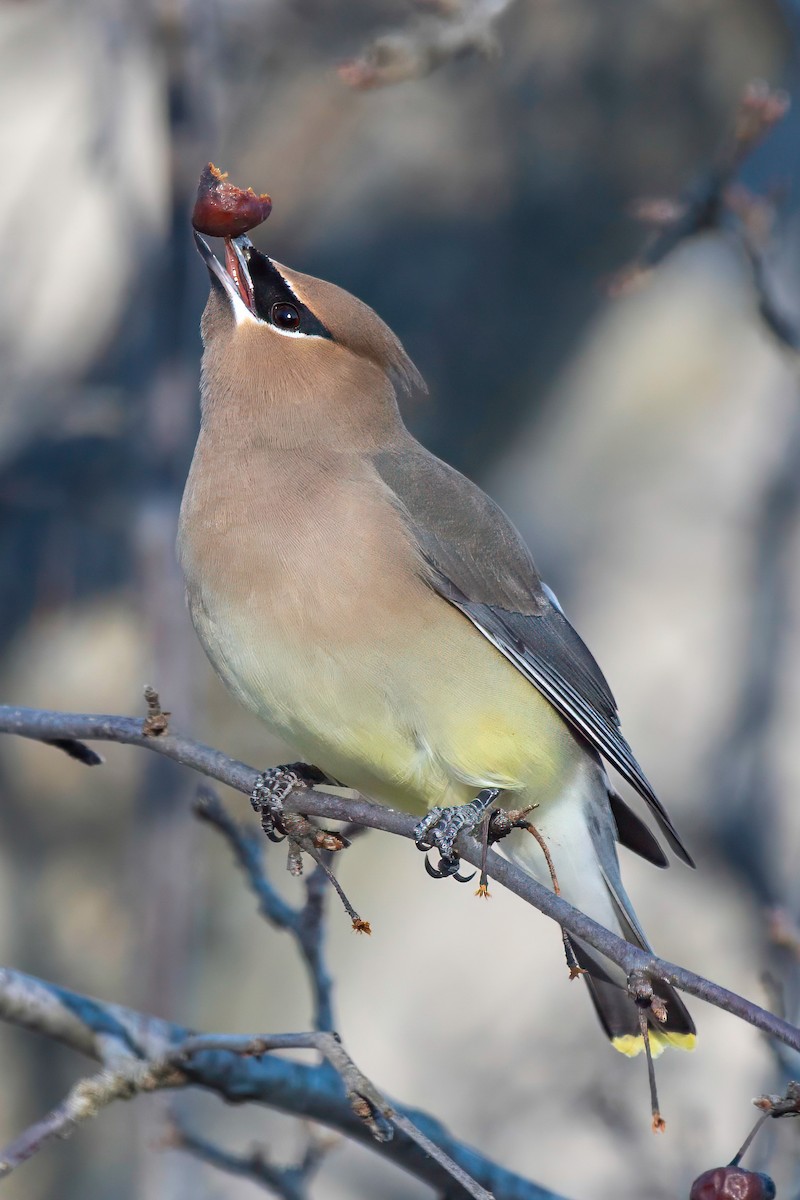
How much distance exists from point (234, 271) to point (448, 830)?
4.76 ft

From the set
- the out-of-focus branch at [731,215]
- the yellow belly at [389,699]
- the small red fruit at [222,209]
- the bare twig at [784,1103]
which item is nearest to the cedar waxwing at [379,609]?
the yellow belly at [389,699]

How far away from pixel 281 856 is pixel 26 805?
1.04 m

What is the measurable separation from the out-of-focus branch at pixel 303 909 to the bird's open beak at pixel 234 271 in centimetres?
122

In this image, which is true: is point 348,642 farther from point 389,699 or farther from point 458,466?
point 458,466

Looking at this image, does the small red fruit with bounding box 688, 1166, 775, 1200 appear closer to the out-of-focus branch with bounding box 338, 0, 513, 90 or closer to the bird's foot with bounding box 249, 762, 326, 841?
the bird's foot with bounding box 249, 762, 326, 841

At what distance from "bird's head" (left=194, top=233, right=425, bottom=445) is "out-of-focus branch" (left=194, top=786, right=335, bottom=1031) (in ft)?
3.08

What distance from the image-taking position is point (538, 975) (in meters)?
5.90

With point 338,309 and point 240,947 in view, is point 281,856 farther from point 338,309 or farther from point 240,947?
point 338,309

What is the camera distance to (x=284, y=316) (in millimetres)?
3773

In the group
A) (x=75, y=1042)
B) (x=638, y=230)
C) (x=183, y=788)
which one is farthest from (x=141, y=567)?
(x=638, y=230)

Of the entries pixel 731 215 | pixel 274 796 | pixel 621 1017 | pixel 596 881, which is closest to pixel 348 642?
pixel 274 796

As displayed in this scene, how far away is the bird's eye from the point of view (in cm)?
377

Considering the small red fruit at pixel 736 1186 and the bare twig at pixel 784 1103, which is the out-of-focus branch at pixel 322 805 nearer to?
the bare twig at pixel 784 1103

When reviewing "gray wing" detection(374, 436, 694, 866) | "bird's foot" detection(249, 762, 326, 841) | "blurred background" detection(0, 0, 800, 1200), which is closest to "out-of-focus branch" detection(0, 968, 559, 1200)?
"bird's foot" detection(249, 762, 326, 841)
